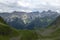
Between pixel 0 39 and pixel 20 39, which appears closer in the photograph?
pixel 0 39

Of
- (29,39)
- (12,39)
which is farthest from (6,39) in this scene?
(29,39)

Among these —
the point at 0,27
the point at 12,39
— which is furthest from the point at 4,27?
the point at 12,39

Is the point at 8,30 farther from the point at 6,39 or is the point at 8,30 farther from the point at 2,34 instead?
the point at 6,39

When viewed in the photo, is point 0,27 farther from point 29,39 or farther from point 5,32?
point 29,39

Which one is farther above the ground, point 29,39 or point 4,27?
point 4,27

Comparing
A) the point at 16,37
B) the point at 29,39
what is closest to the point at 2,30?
the point at 16,37

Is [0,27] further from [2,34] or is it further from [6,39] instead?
[6,39]

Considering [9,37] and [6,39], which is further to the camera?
[9,37]
